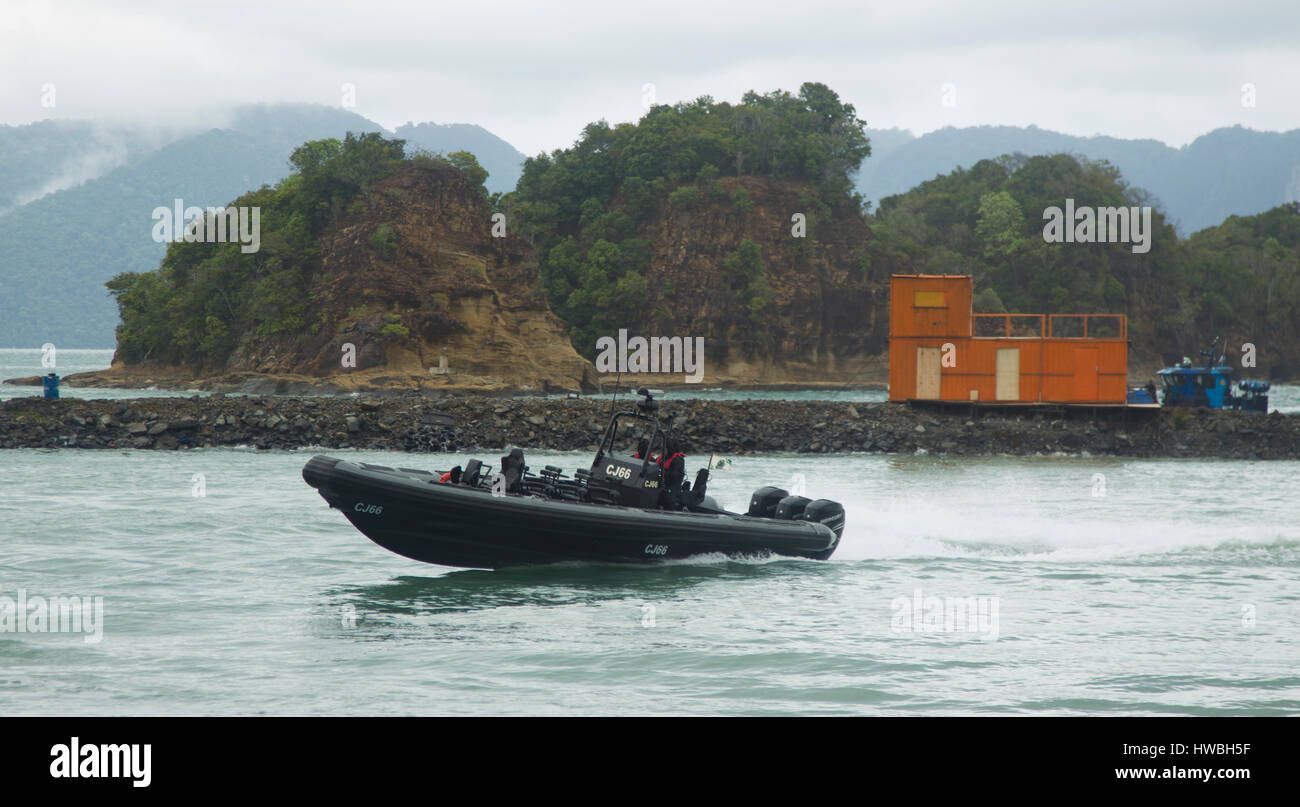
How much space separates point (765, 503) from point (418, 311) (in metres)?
49.9

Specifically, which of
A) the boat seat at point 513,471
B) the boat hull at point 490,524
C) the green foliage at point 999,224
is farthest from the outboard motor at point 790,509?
the green foliage at point 999,224

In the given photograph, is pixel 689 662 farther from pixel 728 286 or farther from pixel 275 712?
pixel 728 286

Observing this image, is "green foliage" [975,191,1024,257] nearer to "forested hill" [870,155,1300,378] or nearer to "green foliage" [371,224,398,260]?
"forested hill" [870,155,1300,378]

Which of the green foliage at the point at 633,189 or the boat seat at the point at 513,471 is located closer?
the boat seat at the point at 513,471

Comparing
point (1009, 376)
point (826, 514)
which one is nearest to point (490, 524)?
point (826, 514)

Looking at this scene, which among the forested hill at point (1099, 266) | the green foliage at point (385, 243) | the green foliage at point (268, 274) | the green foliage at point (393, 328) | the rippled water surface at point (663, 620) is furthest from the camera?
the forested hill at point (1099, 266)

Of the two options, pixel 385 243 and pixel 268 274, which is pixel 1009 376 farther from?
pixel 268 274

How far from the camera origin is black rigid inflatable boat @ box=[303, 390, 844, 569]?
1310cm

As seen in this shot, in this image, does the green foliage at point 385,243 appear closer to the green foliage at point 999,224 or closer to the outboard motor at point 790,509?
the outboard motor at point 790,509

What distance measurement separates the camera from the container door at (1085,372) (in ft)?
126

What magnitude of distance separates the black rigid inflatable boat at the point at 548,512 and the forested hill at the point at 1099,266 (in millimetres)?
82688

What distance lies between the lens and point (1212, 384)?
1641 inches

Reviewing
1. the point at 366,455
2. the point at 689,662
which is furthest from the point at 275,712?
the point at 366,455
